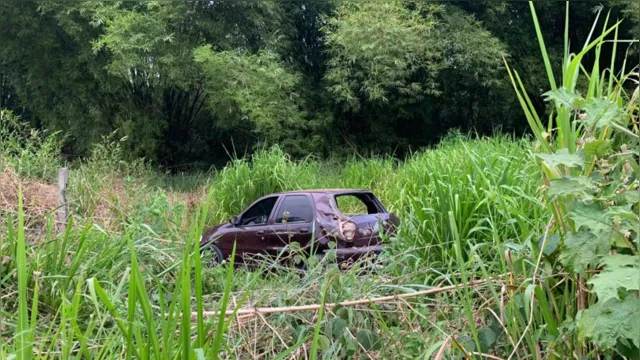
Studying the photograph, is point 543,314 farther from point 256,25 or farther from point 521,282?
point 256,25

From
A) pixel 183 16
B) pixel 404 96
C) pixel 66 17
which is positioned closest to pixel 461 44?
pixel 404 96

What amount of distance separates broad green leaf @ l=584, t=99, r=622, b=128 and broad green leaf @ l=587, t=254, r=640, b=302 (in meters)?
0.35

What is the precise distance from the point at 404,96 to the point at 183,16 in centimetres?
749

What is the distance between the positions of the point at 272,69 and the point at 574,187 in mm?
15825

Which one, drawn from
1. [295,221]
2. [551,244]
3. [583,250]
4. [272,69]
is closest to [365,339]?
[551,244]

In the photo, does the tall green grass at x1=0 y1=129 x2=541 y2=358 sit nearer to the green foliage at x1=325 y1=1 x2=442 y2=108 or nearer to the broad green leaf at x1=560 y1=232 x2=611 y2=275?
the broad green leaf at x1=560 y1=232 x2=611 y2=275

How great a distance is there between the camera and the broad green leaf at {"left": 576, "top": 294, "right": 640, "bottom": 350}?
1.27 m

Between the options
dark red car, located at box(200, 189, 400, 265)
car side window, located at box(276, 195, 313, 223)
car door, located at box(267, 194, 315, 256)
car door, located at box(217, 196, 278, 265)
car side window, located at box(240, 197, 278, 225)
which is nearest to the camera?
dark red car, located at box(200, 189, 400, 265)

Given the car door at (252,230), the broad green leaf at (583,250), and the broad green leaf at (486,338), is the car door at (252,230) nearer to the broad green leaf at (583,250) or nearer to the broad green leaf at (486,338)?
the broad green leaf at (486,338)

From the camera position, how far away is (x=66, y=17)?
57.7 feet

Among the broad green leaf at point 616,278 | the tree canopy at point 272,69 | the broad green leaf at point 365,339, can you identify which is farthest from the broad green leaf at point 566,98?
the tree canopy at point 272,69

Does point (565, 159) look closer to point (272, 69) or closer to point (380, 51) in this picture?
point (272, 69)

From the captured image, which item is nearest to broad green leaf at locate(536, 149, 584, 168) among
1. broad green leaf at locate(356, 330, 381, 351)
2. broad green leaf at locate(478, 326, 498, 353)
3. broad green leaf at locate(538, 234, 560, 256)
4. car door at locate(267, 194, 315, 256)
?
broad green leaf at locate(538, 234, 560, 256)

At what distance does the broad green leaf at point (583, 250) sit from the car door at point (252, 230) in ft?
17.7
